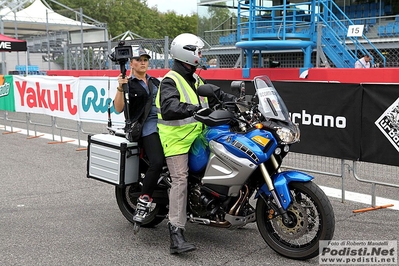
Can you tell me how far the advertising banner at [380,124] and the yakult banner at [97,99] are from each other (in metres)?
4.68

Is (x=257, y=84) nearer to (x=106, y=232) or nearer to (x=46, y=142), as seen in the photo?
(x=106, y=232)

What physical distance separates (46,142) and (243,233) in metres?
7.05

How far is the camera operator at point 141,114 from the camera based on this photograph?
4621 mm

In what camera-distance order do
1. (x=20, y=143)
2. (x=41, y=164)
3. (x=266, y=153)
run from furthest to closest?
(x=20, y=143), (x=41, y=164), (x=266, y=153)

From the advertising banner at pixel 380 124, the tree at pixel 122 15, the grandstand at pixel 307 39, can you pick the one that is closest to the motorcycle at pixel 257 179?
the advertising banner at pixel 380 124

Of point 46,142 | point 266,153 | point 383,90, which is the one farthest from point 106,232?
point 46,142

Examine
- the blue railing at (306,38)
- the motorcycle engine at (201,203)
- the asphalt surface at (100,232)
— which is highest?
the blue railing at (306,38)

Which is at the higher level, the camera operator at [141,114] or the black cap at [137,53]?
the black cap at [137,53]

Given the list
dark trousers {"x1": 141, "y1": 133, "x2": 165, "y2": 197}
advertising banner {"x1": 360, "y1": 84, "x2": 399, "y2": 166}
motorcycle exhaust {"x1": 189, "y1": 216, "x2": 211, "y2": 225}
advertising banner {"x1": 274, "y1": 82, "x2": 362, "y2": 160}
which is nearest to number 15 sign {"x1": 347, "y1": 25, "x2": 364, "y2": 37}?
advertising banner {"x1": 274, "y1": 82, "x2": 362, "y2": 160}

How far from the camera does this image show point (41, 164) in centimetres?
859

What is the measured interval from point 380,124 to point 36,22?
31492 mm

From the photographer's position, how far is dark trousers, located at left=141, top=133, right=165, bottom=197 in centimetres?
460

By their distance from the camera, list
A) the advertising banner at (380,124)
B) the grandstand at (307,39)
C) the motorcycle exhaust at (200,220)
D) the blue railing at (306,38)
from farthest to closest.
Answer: the grandstand at (307,39) → the blue railing at (306,38) → the advertising banner at (380,124) → the motorcycle exhaust at (200,220)

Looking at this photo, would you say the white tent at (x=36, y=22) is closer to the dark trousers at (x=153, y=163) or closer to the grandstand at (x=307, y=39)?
the grandstand at (x=307, y=39)
